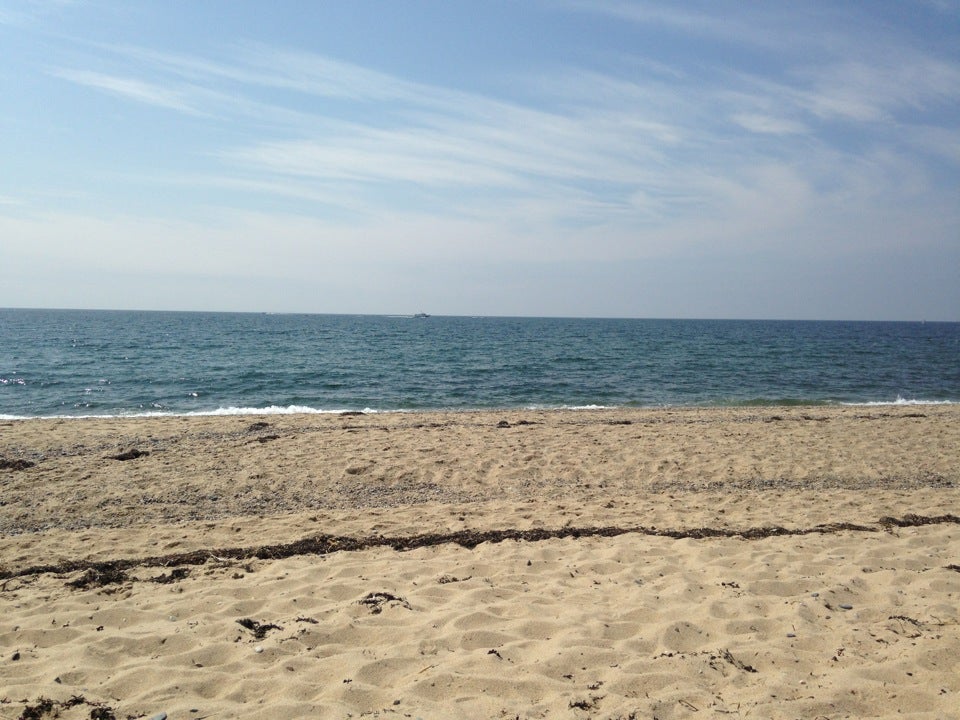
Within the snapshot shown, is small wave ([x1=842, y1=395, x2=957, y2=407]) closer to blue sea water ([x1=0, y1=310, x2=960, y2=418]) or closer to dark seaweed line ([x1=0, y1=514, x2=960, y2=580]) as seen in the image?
blue sea water ([x1=0, y1=310, x2=960, y2=418])

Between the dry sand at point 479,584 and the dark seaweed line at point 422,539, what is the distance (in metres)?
0.04

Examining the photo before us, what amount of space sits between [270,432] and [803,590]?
36.0 feet

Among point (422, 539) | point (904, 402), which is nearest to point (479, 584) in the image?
point (422, 539)

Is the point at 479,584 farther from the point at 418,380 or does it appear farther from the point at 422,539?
the point at 418,380

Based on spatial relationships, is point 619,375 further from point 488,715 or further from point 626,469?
point 488,715

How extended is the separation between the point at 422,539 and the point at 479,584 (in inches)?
55.4

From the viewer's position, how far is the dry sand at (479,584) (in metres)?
3.49

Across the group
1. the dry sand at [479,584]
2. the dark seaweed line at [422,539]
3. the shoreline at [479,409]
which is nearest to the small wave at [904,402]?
the shoreline at [479,409]

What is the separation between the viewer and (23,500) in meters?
7.89

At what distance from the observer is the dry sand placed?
3490 millimetres

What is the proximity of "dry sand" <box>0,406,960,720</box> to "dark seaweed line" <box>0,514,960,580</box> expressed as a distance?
0.12ft

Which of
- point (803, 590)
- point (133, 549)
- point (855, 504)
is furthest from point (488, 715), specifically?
point (855, 504)

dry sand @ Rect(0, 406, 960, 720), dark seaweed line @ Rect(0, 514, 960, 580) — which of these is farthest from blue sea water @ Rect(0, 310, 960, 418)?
dark seaweed line @ Rect(0, 514, 960, 580)

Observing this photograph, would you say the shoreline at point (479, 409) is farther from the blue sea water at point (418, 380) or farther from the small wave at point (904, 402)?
the blue sea water at point (418, 380)
